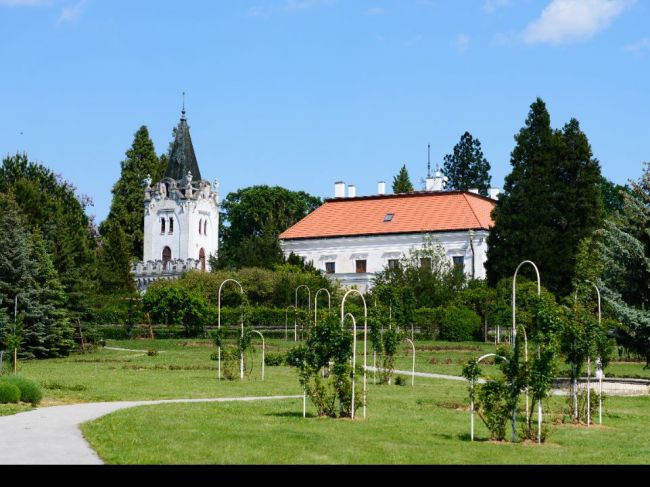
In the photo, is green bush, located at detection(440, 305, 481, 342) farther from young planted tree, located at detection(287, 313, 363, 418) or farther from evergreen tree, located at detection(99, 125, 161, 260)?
evergreen tree, located at detection(99, 125, 161, 260)

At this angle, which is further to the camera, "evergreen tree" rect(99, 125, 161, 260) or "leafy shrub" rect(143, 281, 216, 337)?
"evergreen tree" rect(99, 125, 161, 260)

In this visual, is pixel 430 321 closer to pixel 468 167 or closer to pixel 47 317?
pixel 47 317

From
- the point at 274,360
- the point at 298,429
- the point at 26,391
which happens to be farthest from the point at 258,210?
the point at 298,429

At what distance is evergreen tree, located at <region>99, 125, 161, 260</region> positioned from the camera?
96375 millimetres

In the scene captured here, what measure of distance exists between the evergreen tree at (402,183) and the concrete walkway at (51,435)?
82.1 m

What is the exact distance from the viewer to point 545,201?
59.6 m

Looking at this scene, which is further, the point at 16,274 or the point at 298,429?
the point at 16,274

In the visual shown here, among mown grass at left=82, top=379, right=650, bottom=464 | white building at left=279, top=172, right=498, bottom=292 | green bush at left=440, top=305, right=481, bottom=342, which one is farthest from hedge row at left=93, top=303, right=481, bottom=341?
mown grass at left=82, top=379, right=650, bottom=464

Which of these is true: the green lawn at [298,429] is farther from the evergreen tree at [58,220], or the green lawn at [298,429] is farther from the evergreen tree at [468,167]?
the evergreen tree at [468,167]

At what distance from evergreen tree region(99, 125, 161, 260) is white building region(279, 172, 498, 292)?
20.5 metres

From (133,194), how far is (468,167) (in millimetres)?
32463

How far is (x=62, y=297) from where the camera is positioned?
153 feet

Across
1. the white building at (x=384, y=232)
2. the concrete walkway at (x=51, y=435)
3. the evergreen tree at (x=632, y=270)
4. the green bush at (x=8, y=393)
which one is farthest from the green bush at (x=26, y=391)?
the white building at (x=384, y=232)
